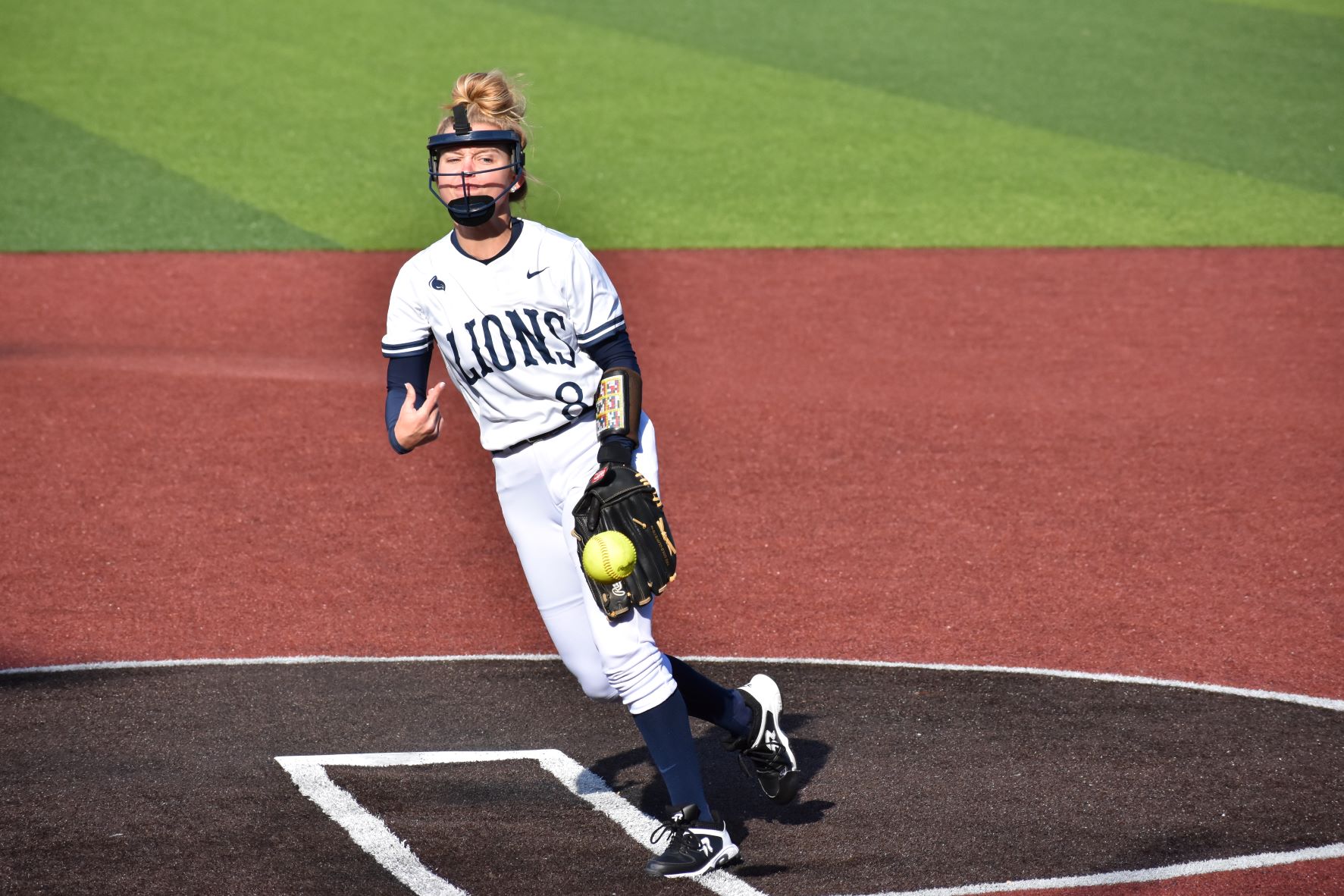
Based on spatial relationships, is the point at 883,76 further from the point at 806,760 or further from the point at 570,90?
the point at 806,760

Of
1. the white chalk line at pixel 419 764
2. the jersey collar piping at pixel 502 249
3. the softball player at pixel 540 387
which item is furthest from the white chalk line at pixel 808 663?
the jersey collar piping at pixel 502 249

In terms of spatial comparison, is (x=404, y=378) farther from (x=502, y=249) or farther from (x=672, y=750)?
(x=672, y=750)

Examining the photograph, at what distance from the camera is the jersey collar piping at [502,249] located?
4.63 m

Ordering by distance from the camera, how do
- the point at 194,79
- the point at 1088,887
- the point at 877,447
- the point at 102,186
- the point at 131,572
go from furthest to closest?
the point at 194,79
the point at 102,186
the point at 877,447
the point at 131,572
the point at 1088,887

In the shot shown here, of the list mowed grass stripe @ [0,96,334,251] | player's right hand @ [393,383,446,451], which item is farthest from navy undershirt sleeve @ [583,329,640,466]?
mowed grass stripe @ [0,96,334,251]

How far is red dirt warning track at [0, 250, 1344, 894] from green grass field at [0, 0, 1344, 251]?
202 cm

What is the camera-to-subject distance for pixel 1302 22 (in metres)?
24.2

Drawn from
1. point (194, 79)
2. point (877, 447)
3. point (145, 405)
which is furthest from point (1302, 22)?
point (145, 405)

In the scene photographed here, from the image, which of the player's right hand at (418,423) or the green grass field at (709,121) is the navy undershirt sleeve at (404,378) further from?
the green grass field at (709,121)

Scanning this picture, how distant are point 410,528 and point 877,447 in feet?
9.30

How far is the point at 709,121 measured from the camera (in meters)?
19.6

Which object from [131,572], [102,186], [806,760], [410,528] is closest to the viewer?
[806,760]

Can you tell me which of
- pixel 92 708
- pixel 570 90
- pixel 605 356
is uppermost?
pixel 570 90

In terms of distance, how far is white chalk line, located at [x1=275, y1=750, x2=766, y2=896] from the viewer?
175 inches
